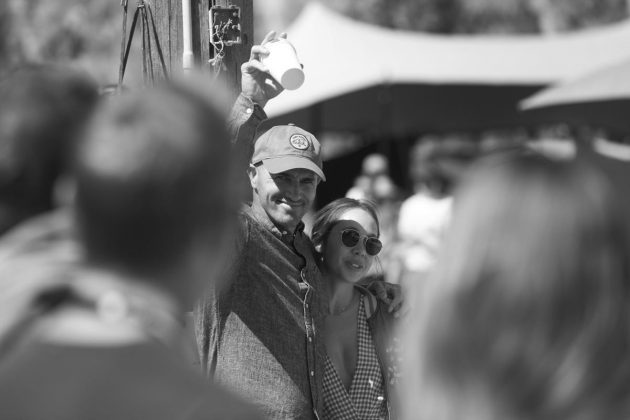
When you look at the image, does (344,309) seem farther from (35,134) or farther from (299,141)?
(35,134)

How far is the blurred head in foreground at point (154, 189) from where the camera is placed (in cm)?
143

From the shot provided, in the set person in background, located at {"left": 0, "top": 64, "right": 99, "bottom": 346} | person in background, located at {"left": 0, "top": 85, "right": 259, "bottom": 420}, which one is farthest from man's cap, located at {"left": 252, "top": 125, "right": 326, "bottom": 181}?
person in background, located at {"left": 0, "top": 85, "right": 259, "bottom": 420}

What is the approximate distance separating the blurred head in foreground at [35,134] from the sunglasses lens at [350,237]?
196cm


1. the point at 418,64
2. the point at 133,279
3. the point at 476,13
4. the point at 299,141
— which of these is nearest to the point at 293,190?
the point at 299,141

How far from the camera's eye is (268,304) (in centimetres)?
329

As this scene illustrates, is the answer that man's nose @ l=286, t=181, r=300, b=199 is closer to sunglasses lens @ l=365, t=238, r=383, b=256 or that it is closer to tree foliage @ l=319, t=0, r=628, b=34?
sunglasses lens @ l=365, t=238, r=383, b=256

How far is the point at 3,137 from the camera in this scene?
5.36 ft

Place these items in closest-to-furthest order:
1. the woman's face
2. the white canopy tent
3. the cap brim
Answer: the cap brim, the woman's face, the white canopy tent

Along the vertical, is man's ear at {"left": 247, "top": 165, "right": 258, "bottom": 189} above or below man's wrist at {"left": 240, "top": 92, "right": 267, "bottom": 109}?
Result: below

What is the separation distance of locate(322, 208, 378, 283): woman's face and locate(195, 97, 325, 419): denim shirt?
→ 0.21m

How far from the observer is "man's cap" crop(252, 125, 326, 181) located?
347 cm

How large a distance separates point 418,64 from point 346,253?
980 cm

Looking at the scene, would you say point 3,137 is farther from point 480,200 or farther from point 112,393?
point 480,200

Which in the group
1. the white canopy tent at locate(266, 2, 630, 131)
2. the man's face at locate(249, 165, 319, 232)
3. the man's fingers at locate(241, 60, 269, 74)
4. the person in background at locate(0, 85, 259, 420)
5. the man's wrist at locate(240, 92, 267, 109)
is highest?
the person in background at locate(0, 85, 259, 420)
